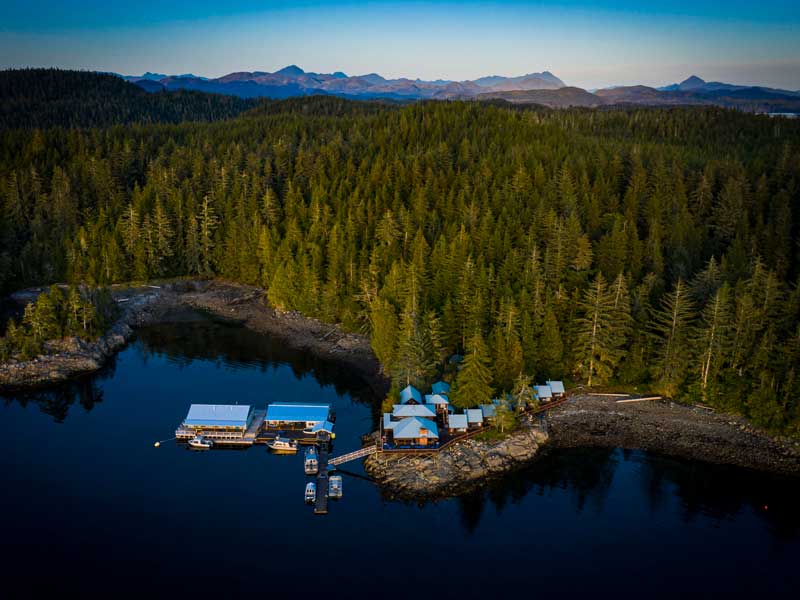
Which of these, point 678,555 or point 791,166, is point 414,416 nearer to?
point 678,555

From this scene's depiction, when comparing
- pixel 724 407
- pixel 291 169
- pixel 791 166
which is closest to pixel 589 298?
pixel 724 407

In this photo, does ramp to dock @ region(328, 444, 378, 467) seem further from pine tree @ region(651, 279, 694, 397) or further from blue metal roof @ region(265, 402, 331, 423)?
pine tree @ region(651, 279, 694, 397)

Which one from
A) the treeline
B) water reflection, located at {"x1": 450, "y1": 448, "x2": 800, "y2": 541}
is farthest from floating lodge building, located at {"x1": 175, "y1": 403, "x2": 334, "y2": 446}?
the treeline

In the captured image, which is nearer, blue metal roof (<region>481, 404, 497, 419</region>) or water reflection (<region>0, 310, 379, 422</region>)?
blue metal roof (<region>481, 404, 497, 419</region>)

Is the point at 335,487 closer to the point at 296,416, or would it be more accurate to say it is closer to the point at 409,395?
the point at 296,416

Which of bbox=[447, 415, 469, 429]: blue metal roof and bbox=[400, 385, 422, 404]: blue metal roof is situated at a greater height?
bbox=[400, 385, 422, 404]: blue metal roof
